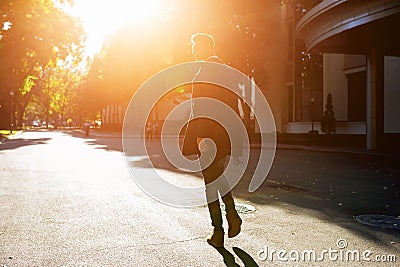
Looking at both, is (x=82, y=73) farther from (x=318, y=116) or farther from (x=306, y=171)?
(x=306, y=171)

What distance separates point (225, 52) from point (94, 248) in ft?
84.1

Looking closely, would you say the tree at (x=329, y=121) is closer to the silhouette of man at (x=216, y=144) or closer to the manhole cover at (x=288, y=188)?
the manhole cover at (x=288, y=188)

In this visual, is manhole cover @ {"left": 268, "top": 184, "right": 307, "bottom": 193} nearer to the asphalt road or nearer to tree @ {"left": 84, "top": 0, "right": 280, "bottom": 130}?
the asphalt road

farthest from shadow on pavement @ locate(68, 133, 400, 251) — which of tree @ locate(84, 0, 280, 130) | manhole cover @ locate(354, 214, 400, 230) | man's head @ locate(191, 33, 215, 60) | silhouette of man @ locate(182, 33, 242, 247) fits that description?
tree @ locate(84, 0, 280, 130)

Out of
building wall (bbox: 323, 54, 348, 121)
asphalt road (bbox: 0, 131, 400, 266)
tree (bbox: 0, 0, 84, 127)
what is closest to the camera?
asphalt road (bbox: 0, 131, 400, 266)

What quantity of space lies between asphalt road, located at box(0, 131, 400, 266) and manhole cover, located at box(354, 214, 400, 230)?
18 centimetres

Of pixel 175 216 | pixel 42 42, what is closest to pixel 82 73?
pixel 42 42

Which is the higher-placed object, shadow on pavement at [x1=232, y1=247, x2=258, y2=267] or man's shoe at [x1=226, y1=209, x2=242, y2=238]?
man's shoe at [x1=226, y1=209, x2=242, y2=238]

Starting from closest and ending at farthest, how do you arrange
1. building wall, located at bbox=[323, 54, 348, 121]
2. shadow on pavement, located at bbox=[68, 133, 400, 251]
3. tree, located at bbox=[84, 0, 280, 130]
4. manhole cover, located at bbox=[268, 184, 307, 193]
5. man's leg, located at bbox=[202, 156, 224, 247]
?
man's leg, located at bbox=[202, 156, 224, 247], shadow on pavement, located at bbox=[68, 133, 400, 251], manhole cover, located at bbox=[268, 184, 307, 193], building wall, located at bbox=[323, 54, 348, 121], tree, located at bbox=[84, 0, 280, 130]

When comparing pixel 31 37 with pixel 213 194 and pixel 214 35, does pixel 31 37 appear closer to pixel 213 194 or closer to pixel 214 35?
pixel 214 35

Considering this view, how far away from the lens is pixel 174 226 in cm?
599

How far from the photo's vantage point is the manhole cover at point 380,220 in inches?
241

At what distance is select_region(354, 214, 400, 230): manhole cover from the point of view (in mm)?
6113

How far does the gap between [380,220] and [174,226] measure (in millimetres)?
2824
